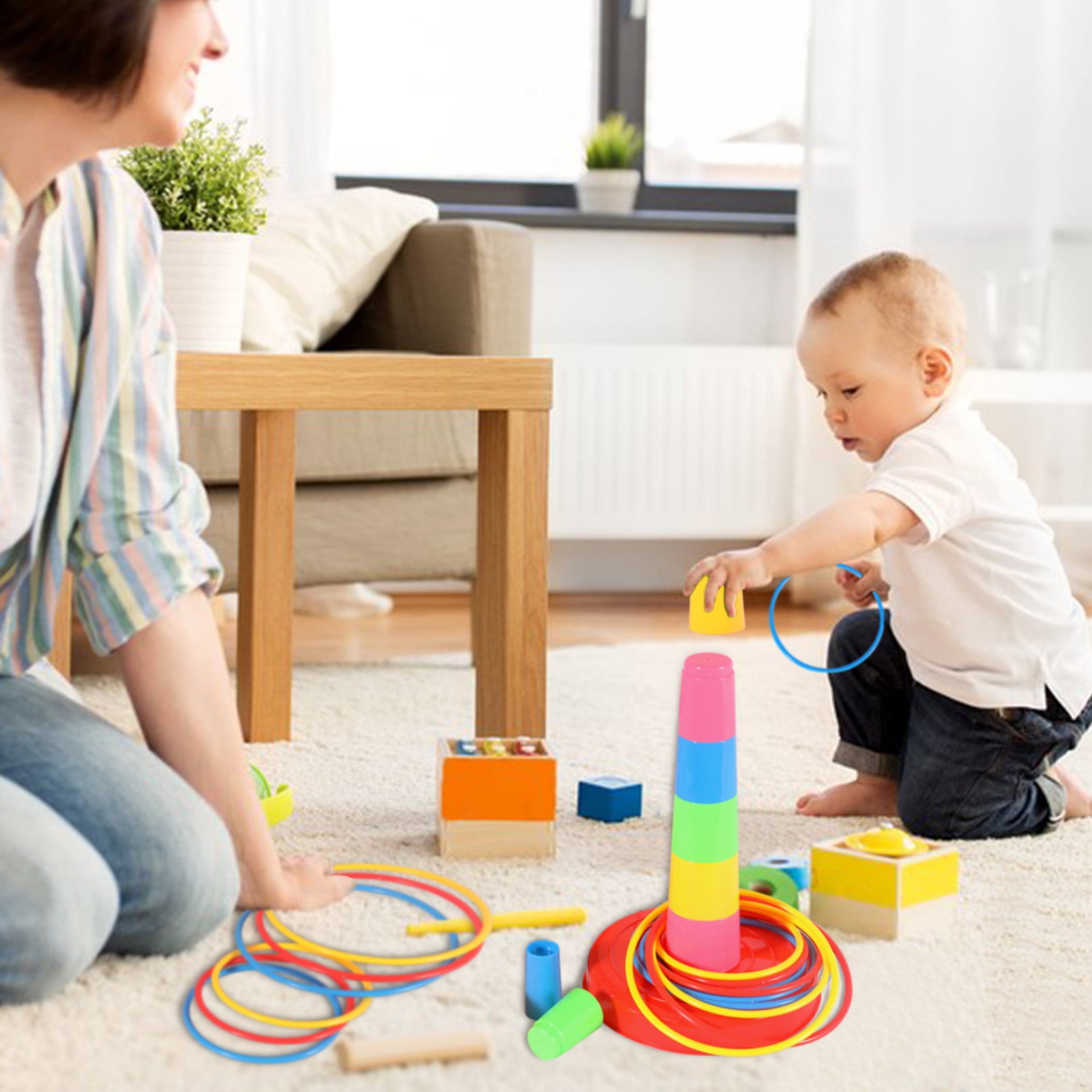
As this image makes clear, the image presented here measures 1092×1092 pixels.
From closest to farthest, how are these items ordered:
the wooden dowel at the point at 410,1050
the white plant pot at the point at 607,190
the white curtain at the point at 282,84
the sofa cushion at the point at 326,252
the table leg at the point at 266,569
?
the wooden dowel at the point at 410,1050
the table leg at the point at 266,569
the sofa cushion at the point at 326,252
the white curtain at the point at 282,84
the white plant pot at the point at 607,190

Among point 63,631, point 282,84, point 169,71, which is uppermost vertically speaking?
point 282,84

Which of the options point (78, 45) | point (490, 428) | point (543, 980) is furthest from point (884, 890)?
point (78, 45)

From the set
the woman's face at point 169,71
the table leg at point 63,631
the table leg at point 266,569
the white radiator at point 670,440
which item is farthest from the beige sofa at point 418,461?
the woman's face at point 169,71

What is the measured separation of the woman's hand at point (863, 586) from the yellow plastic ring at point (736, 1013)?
1.70ft

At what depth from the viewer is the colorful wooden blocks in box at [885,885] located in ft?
4.11

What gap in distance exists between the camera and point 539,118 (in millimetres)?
3459

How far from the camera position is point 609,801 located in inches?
61.2

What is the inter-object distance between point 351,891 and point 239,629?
0.65 m

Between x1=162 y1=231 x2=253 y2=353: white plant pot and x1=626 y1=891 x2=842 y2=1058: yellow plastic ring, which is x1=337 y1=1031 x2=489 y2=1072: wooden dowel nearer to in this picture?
x1=626 y1=891 x2=842 y2=1058: yellow plastic ring

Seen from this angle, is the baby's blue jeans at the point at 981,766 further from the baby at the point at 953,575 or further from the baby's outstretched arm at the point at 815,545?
the baby's outstretched arm at the point at 815,545

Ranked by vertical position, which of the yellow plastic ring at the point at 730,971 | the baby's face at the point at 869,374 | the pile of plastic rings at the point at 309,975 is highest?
the baby's face at the point at 869,374

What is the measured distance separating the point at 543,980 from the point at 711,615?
0.38m

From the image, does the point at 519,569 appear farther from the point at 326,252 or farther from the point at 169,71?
the point at 326,252

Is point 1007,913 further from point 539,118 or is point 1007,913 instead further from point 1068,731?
point 539,118
